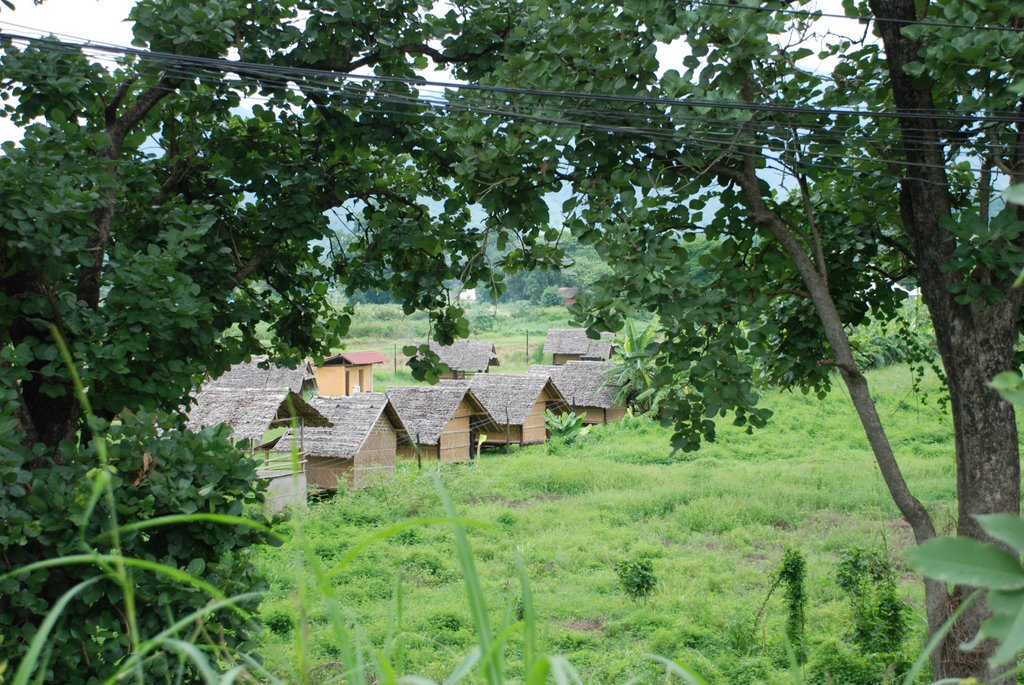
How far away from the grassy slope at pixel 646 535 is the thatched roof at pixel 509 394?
3.56 feet

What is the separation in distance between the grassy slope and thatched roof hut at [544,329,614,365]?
21.6ft

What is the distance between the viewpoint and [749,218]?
532cm

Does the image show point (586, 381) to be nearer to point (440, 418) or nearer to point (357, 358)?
point (357, 358)

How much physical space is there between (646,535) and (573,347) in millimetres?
17936

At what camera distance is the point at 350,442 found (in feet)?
62.3

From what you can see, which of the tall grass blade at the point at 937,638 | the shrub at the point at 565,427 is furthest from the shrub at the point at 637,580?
the shrub at the point at 565,427

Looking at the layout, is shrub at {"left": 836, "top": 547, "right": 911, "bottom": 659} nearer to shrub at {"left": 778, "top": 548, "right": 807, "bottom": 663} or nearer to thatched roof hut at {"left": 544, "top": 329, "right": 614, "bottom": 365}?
shrub at {"left": 778, "top": 548, "right": 807, "bottom": 663}

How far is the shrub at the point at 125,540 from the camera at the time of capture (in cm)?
355

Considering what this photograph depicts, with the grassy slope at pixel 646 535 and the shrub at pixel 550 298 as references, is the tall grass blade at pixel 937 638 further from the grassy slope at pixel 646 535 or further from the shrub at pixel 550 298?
the shrub at pixel 550 298

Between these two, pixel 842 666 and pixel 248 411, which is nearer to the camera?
pixel 842 666

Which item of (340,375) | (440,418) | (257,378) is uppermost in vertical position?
(257,378)

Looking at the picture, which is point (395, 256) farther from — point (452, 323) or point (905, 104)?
point (905, 104)

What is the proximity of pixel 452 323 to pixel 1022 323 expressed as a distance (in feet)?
11.4

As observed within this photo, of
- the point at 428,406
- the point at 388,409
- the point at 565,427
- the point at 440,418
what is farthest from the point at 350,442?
the point at 565,427
